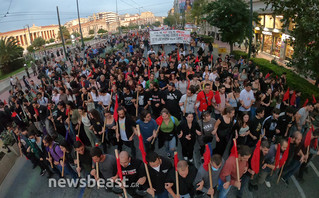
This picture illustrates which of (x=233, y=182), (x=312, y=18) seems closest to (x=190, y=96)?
(x=233, y=182)

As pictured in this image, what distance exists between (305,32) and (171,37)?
12.8m

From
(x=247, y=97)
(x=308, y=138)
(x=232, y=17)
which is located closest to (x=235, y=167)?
(x=308, y=138)

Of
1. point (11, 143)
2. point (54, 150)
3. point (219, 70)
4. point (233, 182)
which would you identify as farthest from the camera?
point (219, 70)

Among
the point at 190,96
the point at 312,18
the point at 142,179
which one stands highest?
the point at 312,18

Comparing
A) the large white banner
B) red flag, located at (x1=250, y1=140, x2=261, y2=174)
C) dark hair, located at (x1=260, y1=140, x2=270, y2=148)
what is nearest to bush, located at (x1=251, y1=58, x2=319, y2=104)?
dark hair, located at (x1=260, y1=140, x2=270, y2=148)

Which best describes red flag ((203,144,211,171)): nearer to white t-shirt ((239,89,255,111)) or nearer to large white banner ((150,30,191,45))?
white t-shirt ((239,89,255,111))

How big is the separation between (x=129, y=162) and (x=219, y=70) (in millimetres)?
7208

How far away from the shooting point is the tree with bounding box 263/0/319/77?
6195 mm

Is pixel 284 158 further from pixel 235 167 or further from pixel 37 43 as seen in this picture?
pixel 37 43

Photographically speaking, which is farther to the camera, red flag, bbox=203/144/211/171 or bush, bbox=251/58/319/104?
bush, bbox=251/58/319/104

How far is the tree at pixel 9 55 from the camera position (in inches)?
1169

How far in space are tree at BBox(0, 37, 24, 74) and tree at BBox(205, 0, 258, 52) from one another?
2875 centimetres

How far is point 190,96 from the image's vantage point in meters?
6.00

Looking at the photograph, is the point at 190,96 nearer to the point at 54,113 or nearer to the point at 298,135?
the point at 298,135
